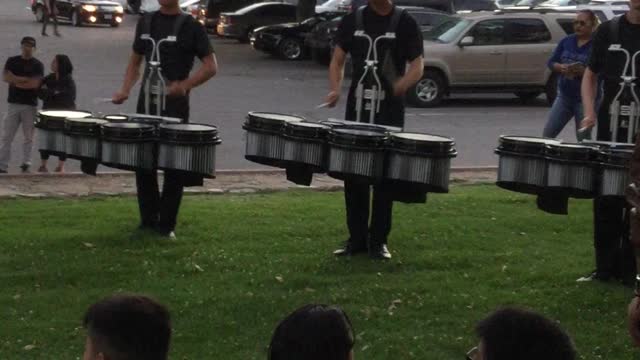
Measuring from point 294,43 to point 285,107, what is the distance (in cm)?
1134

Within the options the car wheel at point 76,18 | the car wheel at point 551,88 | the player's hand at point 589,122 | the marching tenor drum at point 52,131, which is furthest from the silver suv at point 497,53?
the car wheel at point 76,18

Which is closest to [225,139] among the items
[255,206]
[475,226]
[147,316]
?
[255,206]

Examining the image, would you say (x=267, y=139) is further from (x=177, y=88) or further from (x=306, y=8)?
(x=306, y=8)

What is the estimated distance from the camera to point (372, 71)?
9594mm

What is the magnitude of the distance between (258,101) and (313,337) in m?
22.8

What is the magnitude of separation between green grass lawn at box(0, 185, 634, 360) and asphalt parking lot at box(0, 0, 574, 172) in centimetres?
580

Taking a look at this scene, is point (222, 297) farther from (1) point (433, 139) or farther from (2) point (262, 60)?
(2) point (262, 60)

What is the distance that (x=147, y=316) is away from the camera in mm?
4254

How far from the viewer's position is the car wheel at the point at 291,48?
36.9 meters

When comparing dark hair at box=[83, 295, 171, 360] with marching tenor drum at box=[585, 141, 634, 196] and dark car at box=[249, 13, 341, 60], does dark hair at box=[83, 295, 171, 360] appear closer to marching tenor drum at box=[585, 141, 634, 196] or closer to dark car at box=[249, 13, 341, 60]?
marching tenor drum at box=[585, 141, 634, 196]

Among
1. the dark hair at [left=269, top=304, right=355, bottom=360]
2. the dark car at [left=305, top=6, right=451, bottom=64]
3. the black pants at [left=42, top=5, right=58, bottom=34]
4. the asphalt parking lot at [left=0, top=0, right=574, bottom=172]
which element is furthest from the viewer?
the black pants at [left=42, top=5, right=58, bottom=34]

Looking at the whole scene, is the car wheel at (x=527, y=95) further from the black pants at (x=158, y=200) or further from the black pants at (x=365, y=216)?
the black pants at (x=365, y=216)

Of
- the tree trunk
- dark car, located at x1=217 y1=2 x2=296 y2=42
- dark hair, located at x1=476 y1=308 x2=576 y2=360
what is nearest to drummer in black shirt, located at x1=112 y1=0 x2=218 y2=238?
dark hair, located at x1=476 y1=308 x2=576 y2=360

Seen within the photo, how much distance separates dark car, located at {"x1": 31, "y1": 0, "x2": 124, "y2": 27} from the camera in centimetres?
5041
